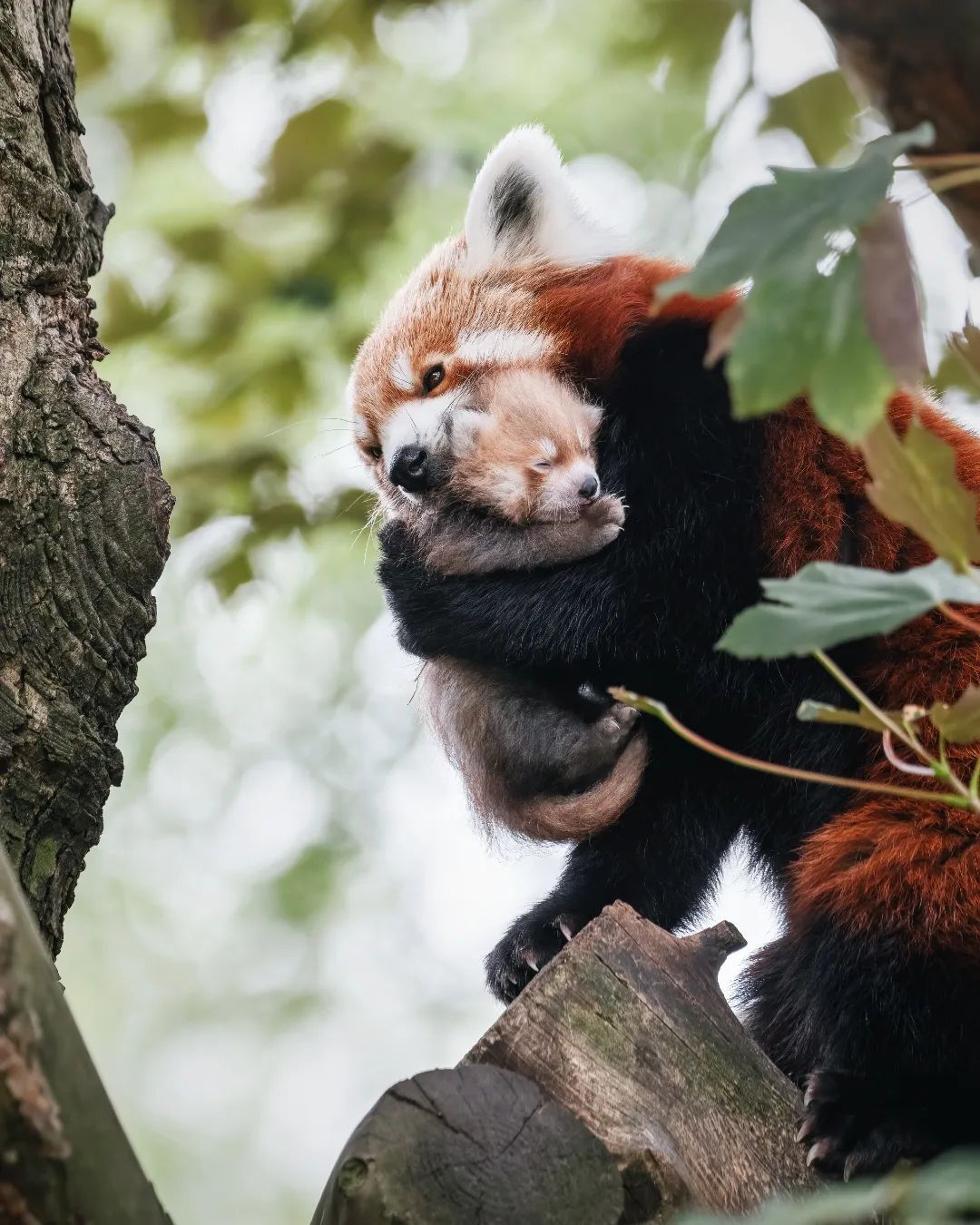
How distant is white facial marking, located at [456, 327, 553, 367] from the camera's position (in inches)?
129

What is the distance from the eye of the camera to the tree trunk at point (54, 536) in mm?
2096

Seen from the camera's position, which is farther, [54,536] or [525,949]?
[525,949]

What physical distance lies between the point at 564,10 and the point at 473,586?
9.79 ft

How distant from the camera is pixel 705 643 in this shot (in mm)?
2822

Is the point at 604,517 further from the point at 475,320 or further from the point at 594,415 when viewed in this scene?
the point at 475,320

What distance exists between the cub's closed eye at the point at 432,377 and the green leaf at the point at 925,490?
213cm

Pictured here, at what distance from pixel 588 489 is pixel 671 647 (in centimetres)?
39

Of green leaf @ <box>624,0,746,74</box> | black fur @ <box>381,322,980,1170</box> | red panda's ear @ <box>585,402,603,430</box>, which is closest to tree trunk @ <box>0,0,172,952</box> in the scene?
black fur @ <box>381,322,980,1170</box>

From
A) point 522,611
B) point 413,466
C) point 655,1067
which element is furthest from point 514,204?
point 655,1067

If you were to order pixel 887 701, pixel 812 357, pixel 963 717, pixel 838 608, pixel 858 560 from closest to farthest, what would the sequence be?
pixel 812 357 < pixel 838 608 < pixel 963 717 < pixel 887 701 < pixel 858 560

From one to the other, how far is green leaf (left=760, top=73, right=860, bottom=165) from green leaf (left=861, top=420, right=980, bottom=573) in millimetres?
1794

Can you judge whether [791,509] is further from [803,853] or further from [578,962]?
[578,962]

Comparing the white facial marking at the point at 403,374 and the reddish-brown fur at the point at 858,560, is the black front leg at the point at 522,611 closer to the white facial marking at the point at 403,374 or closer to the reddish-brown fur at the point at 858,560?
the reddish-brown fur at the point at 858,560

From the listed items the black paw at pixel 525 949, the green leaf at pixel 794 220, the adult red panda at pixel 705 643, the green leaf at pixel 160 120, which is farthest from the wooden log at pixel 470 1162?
the green leaf at pixel 160 120
